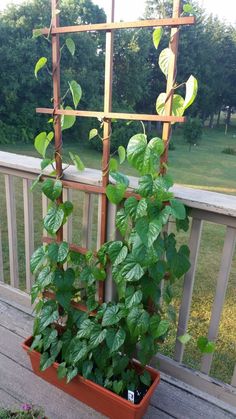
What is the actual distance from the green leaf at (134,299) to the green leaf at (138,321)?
2 cm

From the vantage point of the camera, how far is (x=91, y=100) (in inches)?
554

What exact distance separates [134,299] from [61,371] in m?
0.47

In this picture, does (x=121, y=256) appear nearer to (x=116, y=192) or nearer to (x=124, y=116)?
(x=116, y=192)

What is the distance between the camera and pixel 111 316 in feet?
3.97

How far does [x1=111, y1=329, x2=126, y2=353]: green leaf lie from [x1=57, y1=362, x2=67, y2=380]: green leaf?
27cm

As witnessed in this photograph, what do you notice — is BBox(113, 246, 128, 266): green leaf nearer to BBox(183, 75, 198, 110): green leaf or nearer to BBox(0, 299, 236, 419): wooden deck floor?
BBox(183, 75, 198, 110): green leaf

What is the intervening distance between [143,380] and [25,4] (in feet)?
49.8

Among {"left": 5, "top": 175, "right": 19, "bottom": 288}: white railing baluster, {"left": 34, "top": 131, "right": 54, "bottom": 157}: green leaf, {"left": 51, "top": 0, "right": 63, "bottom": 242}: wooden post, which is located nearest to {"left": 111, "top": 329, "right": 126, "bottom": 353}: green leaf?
{"left": 51, "top": 0, "right": 63, "bottom": 242}: wooden post

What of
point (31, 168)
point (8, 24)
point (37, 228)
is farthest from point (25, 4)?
point (31, 168)

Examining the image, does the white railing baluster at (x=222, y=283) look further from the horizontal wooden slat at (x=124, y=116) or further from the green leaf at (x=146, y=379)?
the horizontal wooden slat at (x=124, y=116)

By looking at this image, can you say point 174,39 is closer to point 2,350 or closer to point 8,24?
point 2,350

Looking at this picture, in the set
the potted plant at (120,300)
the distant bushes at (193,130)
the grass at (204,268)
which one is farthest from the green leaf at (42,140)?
the distant bushes at (193,130)

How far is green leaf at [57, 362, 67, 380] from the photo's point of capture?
131 centimetres

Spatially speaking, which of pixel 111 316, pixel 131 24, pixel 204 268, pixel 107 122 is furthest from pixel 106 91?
pixel 204 268
